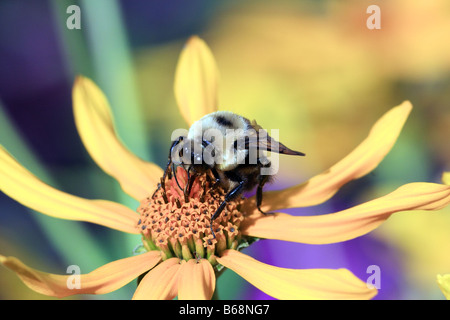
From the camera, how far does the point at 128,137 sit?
0.84 meters

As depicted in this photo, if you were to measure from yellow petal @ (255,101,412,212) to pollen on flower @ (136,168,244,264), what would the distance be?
0.08m

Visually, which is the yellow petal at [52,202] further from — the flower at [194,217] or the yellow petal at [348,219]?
the yellow petal at [348,219]

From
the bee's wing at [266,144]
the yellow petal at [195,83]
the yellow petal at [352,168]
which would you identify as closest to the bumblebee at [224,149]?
the bee's wing at [266,144]

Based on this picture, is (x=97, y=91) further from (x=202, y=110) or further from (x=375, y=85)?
(x=375, y=85)

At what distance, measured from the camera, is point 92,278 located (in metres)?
0.53

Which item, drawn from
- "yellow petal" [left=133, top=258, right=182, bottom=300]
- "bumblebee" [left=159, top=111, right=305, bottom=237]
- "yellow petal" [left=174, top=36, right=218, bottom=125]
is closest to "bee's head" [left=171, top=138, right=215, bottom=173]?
"bumblebee" [left=159, top=111, right=305, bottom=237]

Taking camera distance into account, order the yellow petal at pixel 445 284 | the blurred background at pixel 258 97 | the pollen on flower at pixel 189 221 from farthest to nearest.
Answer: the blurred background at pixel 258 97 → the pollen on flower at pixel 189 221 → the yellow petal at pixel 445 284

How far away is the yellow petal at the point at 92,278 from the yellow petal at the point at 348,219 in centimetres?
12

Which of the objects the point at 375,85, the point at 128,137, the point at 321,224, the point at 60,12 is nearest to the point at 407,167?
the point at 375,85

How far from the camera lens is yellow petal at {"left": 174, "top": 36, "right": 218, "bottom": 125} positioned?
2.50 ft

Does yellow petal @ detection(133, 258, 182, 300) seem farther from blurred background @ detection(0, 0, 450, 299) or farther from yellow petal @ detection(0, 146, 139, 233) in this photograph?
blurred background @ detection(0, 0, 450, 299)

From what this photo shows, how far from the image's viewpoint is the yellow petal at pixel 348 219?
0.52m

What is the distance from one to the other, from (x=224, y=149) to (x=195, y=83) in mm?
254
